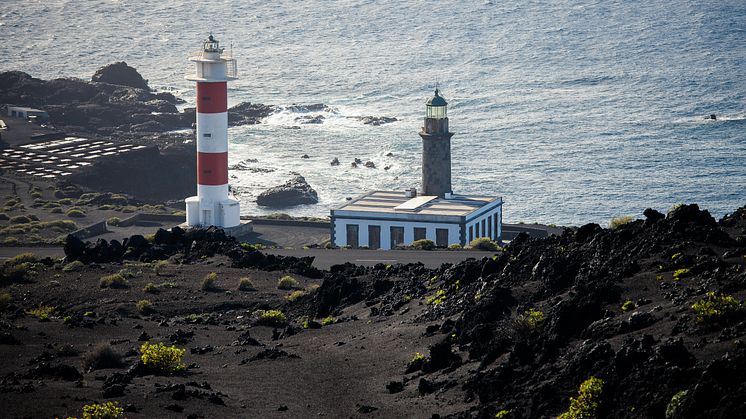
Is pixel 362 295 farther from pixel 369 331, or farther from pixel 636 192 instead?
pixel 636 192

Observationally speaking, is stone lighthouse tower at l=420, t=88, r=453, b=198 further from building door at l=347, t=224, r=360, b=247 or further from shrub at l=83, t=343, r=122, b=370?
shrub at l=83, t=343, r=122, b=370

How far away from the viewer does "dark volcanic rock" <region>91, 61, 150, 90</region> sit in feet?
451

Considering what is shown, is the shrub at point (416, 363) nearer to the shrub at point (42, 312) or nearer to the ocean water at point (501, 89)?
the shrub at point (42, 312)

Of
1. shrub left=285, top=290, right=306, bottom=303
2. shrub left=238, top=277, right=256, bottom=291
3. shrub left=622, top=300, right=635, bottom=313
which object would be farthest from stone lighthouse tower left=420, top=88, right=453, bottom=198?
shrub left=622, top=300, right=635, bottom=313

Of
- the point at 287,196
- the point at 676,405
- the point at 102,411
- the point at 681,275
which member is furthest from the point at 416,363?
the point at 287,196

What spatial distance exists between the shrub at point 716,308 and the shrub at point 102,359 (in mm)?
11714

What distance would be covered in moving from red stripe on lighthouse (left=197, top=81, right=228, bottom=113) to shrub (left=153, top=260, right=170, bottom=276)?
1523cm

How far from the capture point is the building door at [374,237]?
6162cm

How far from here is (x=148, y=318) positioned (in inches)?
1517

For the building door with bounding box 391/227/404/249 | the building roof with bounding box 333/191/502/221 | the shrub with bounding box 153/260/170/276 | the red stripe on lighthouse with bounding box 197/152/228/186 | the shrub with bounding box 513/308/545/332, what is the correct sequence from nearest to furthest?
the shrub with bounding box 513/308/545/332, the shrub with bounding box 153/260/170/276, the building door with bounding box 391/227/404/249, the red stripe on lighthouse with bounding box 197/152/228/186, the building roof with bounding box 333/191/502/221

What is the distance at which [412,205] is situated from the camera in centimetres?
6309

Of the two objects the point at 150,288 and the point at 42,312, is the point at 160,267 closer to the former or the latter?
the point at 150,288

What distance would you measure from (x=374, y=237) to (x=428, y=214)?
2547 mm

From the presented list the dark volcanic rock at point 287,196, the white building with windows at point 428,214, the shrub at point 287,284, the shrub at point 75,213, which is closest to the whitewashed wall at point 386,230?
the white building with windows at point 428,214
